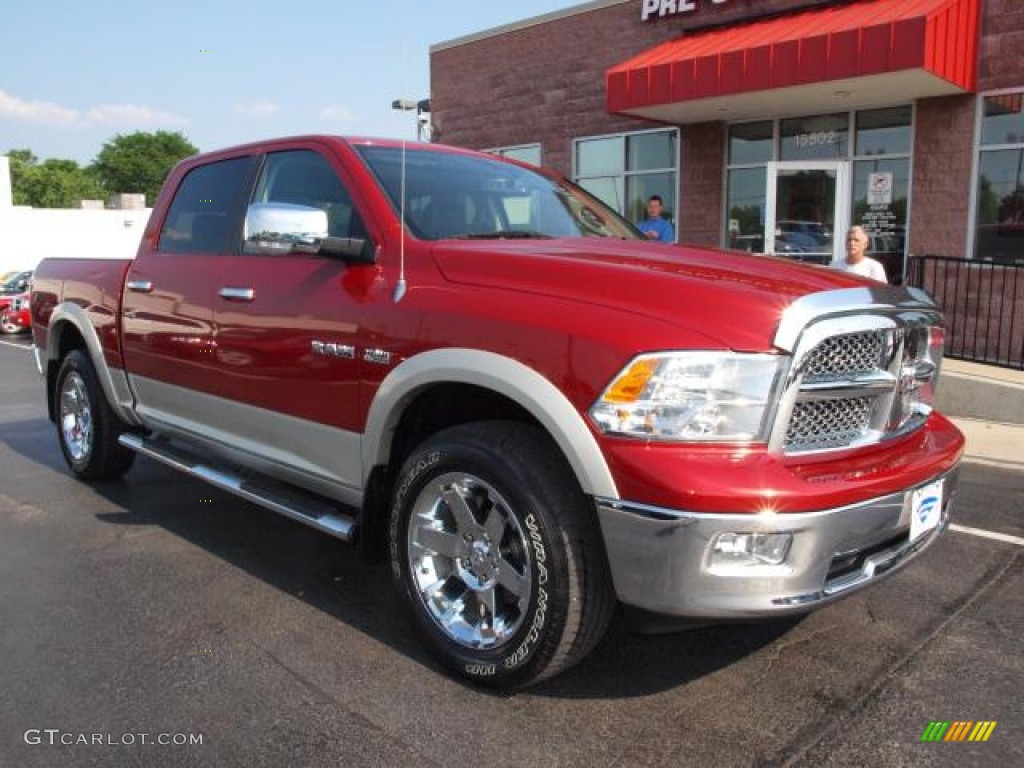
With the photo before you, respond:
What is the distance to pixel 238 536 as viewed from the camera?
4.77 m

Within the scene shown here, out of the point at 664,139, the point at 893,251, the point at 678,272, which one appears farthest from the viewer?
the point at 664,139

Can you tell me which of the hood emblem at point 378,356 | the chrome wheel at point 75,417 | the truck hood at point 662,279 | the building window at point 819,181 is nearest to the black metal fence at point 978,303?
the building window at point 819,181

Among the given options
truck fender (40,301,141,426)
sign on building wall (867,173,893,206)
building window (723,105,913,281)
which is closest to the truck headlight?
truck fender (40,301,141,426)

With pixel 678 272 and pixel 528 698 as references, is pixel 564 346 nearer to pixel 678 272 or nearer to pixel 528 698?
pixel 678 272

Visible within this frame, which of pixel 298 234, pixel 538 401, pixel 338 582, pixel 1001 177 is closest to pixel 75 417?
pixel 338 582

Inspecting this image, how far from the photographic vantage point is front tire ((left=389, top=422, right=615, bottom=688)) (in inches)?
108

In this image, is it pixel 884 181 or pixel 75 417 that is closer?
pixel 75 417

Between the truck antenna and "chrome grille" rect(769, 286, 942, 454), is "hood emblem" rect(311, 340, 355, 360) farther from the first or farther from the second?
"chrome grille" rect(769, 286, 942, 454)

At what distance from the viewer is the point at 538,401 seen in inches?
107

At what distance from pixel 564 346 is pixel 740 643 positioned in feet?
4.96

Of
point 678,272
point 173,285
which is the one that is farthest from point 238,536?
point 678,272

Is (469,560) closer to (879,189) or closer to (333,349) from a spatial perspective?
(333,349)

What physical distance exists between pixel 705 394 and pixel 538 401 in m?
0.50

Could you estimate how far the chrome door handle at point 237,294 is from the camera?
3941mm
